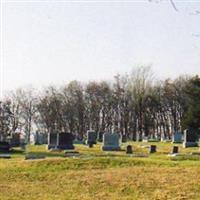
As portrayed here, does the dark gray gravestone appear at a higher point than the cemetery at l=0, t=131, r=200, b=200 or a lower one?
higher

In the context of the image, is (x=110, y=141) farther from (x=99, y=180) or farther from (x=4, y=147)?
(x=99, y=180)

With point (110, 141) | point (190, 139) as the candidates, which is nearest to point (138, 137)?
point (190, 139)

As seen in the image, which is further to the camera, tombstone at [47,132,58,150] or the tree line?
the tree line

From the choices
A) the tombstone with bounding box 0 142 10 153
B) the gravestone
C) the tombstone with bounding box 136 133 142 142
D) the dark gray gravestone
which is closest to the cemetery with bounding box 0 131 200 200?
the dark gray gravestone

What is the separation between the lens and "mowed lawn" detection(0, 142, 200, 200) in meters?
16.4

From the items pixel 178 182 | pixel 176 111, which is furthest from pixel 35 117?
pixel 178 182

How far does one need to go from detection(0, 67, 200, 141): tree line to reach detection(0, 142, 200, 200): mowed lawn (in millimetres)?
54835

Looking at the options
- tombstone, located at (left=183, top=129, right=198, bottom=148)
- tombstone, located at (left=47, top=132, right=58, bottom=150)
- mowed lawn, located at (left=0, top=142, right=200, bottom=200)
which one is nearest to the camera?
mowed lawn, located at (left=0, top=142, right=200, bottom=200)

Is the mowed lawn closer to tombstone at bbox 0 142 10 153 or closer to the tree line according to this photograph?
tombstone at bbox 0 142 10 153

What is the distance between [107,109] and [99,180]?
220ft

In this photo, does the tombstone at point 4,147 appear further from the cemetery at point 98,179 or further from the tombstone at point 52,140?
the cemetery at point 98,179

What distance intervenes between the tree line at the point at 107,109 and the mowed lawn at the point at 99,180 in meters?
54.8

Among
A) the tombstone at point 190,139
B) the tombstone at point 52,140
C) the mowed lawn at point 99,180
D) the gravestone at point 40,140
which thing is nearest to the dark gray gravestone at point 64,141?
the tombstone at point 52,140

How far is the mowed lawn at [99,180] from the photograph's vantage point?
53.9ft
